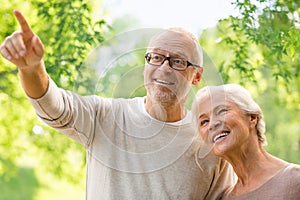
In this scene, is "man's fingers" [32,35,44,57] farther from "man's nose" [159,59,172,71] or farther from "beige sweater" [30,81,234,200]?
"man's nose" [159,59,172,71]

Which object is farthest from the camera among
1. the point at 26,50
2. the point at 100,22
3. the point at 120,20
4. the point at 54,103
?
the point at 120,20

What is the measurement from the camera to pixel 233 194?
63.4 inches

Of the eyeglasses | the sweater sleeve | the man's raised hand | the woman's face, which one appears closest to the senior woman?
the woman's face

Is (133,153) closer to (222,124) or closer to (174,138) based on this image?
(174,138)

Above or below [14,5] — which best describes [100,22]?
above

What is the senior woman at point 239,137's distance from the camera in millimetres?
1557

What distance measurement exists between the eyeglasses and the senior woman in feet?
0.39

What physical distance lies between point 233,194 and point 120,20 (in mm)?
2034

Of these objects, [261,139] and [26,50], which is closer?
[26,50]

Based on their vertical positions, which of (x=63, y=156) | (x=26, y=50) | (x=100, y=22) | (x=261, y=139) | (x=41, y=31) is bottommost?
(x=63, y=156)

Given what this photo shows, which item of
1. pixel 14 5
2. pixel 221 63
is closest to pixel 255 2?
pixel 221 63

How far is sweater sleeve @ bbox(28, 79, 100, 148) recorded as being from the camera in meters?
1.33

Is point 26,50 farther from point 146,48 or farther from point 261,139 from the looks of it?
point 261,139

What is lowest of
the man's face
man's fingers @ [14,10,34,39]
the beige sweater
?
the beige sweater
